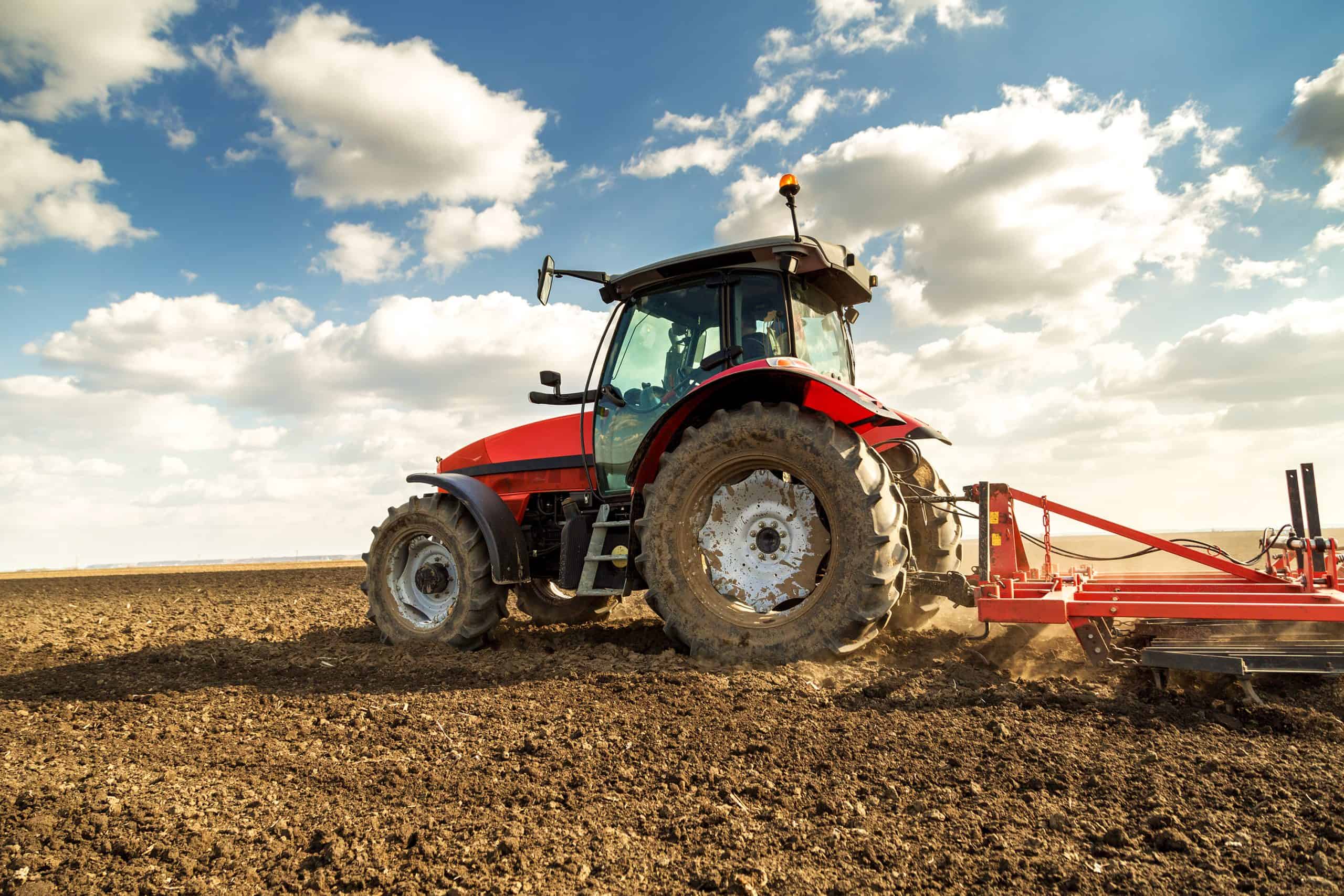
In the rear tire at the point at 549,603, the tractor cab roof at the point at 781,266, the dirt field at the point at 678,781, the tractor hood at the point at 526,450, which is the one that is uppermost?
the tractor cab roof at the point at 781,266

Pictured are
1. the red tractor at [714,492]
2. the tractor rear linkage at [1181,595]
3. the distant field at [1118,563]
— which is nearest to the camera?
the tractor rear linkage at [1181,595]

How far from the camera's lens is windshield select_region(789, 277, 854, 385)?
15.6ft

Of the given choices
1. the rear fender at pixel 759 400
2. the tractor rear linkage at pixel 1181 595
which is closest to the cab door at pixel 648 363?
the rear fender at pixel 759 400

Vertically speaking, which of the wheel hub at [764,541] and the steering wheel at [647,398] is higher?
the steering wheel at [647,398]

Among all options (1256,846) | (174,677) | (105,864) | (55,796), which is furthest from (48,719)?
(1256,846)

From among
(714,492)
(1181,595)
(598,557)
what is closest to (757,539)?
(714,492)

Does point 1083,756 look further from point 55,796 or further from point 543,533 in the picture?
point 543,533

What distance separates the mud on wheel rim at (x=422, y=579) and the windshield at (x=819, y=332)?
284 cm

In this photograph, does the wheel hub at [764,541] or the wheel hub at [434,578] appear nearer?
the wheel hub at [764,541]

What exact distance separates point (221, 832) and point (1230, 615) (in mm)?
3948

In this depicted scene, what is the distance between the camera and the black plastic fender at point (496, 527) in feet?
17.1

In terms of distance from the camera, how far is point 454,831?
2.33 m

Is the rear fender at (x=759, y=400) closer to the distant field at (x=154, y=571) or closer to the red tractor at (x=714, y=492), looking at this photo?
the red tractor at (x=714, y=492)

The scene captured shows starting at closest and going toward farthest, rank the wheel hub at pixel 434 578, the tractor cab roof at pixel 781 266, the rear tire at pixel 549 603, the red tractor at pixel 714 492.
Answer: the red tractor at pixel 714 492 < the tractor cab roof at pixel 781 266 < the wheel hub at pixel 434 578 < the rear tire at pixel 549 603
